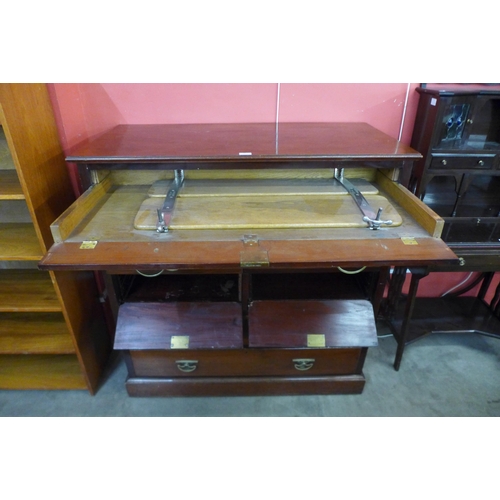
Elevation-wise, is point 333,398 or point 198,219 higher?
point 198,219

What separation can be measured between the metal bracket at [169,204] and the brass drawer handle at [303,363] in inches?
36.2

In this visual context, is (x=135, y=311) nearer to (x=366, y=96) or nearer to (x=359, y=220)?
(x=359, y=220)

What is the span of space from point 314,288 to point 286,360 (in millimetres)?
389

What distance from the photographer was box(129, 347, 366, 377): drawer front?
1.70 metres

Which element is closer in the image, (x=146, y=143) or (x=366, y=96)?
(x=146, y=143)

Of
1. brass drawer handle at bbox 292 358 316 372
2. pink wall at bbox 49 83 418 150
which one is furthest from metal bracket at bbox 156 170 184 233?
brass drawer handle at bbox 292 358 316 372

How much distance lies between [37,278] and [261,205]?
120 cm

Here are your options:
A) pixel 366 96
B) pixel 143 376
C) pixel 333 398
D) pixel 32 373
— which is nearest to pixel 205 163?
pixel 366 96

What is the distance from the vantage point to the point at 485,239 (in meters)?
1.81

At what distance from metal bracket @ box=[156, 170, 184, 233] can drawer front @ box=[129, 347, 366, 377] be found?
2.22 ft

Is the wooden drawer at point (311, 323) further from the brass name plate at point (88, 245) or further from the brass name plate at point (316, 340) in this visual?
the brass name plate at point (88, 245)

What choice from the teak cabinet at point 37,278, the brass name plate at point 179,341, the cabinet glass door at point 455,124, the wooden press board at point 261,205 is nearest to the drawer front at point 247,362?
the brass name plate at point 179,341

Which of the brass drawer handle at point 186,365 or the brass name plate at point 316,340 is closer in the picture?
the brass name plate at point 316,340

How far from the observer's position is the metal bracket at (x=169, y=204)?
132 centimetres
